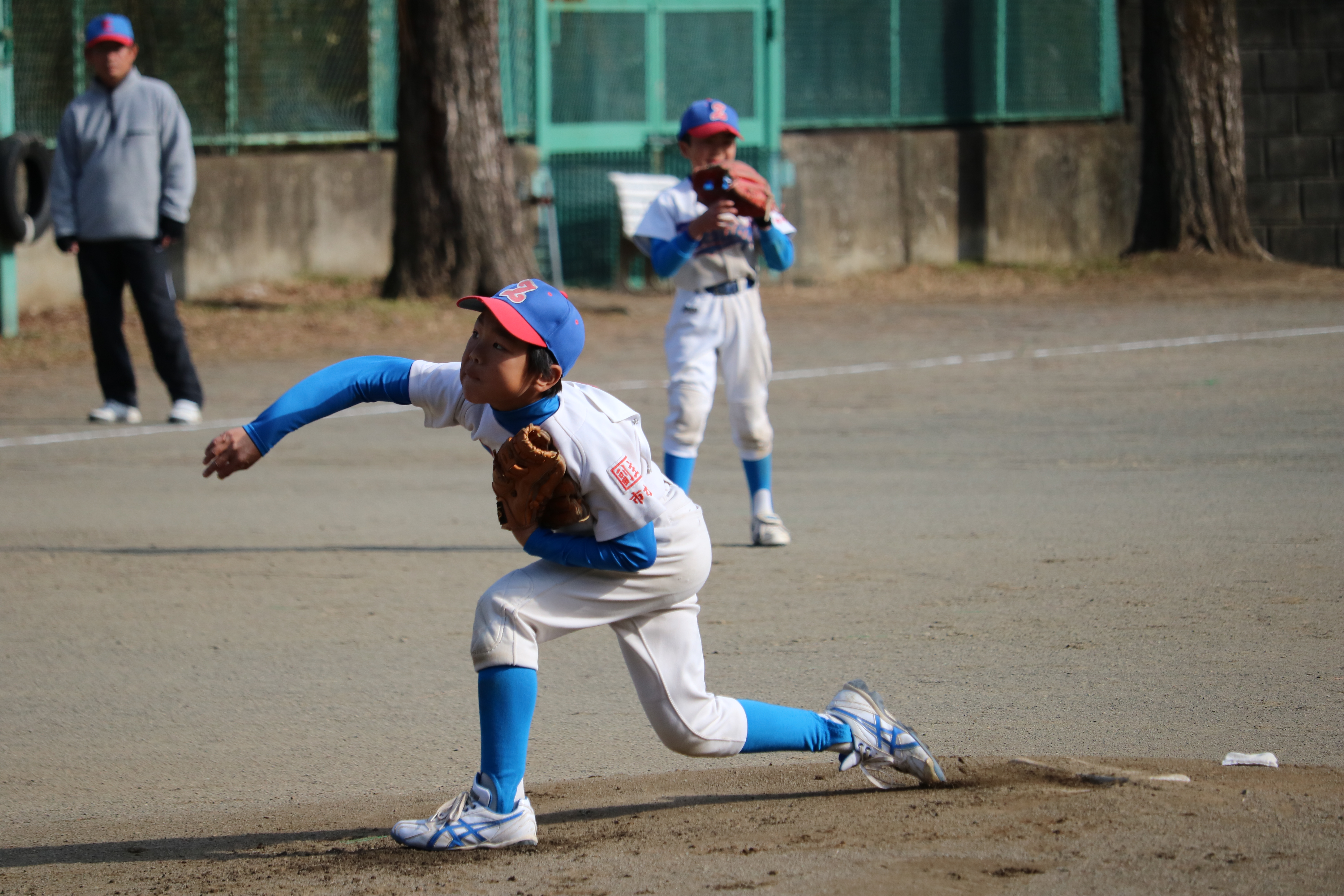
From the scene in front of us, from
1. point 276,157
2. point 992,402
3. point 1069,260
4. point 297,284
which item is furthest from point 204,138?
point 1069,260

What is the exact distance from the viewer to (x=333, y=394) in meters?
3.73

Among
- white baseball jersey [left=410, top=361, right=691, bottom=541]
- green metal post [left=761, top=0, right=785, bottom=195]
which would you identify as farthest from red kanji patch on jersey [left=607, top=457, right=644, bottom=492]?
green metal post [left=761, top=0, right=785, bottom=195]

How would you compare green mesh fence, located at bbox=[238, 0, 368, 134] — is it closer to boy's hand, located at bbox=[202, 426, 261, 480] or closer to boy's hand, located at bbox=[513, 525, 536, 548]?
boy's hand, located at bbox=[202, 426, 261, 480]

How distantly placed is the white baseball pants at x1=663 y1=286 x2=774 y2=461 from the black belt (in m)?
0.01

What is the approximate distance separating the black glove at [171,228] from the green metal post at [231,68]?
22.6ft

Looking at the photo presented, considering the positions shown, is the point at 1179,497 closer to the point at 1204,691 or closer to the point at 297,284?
the point at 1204,691

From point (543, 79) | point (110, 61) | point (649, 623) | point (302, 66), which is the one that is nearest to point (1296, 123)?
point (543, 79)

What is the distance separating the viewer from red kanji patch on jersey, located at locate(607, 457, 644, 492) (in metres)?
3.44

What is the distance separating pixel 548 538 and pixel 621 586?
0.22m

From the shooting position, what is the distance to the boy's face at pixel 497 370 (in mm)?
3422

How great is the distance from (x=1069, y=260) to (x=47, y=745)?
61.3ft

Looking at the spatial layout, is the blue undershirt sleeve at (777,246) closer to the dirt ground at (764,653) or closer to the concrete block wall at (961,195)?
the dirt ground at (764,653)

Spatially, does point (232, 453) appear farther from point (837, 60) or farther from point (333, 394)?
point (837, 60)

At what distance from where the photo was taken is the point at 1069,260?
840 inches
